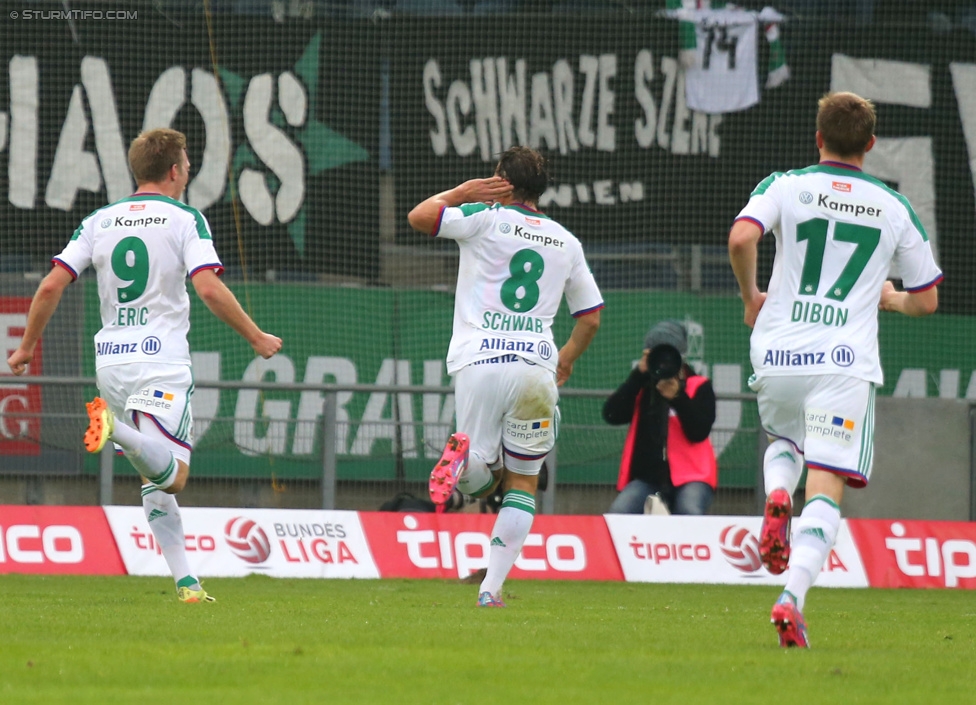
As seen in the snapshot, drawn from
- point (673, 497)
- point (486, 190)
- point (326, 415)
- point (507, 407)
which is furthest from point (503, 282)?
point (326, 415)

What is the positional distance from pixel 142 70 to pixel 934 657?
11.4 m

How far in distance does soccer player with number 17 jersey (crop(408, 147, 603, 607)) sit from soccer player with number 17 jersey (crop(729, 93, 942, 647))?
185 centimetres

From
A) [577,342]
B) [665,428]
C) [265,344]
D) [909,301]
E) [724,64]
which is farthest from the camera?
[724,64]

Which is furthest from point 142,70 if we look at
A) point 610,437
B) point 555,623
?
point 555,623

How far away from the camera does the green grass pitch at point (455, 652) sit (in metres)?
4.38

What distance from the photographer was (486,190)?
7.67m

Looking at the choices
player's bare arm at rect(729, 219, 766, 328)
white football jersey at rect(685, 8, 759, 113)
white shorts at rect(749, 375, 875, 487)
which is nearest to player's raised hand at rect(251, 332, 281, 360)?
player's bare arm at rect(729, 219, 766, 328)

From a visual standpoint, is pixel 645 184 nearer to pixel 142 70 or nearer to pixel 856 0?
pixel 856 0

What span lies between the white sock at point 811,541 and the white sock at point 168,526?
338 cm

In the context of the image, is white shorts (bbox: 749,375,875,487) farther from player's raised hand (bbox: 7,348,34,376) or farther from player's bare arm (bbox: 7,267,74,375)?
player's raised hand (bbox: 7,348,34,376)

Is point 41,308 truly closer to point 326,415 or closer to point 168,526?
point 168,526

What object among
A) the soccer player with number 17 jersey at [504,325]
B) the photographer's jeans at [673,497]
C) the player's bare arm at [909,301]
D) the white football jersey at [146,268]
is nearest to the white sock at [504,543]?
the soccer player with number 17 jersey at [504,325]

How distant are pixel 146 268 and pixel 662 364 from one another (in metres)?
4.97

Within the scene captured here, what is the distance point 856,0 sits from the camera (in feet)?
53.7
